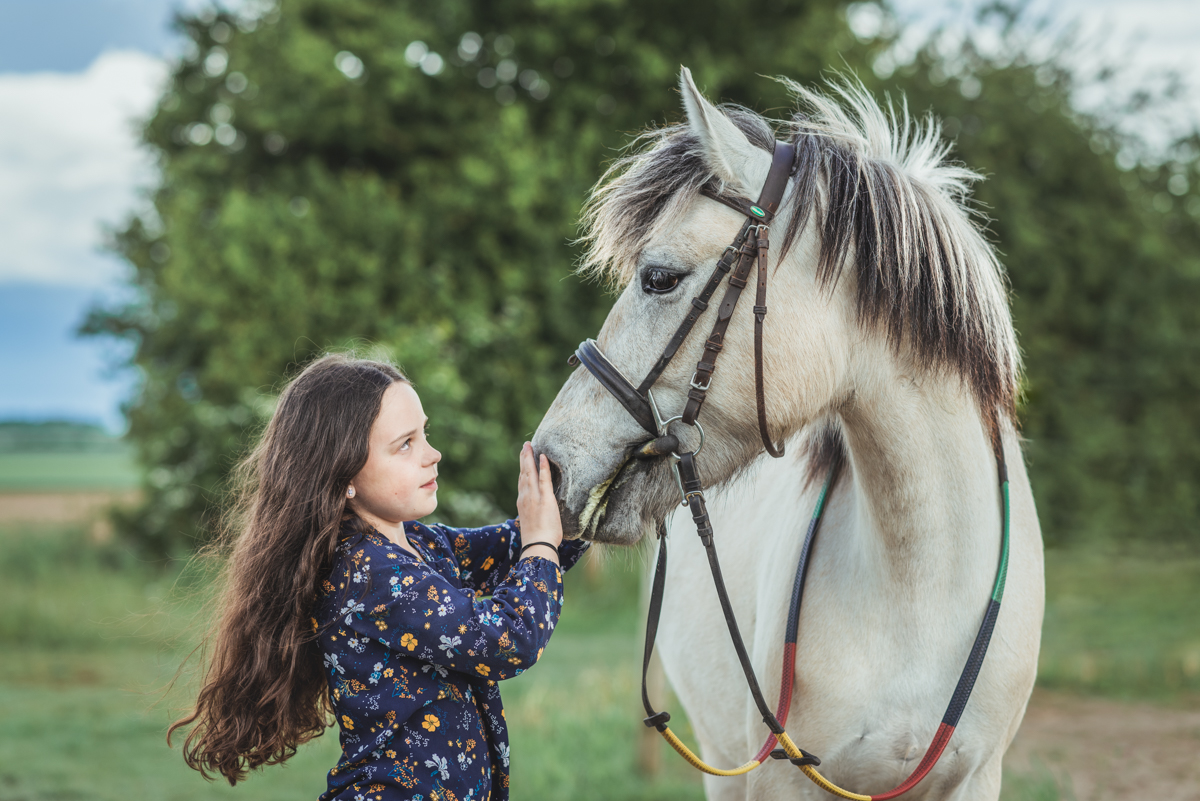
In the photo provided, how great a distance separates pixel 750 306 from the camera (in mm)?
1837

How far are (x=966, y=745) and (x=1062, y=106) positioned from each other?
39.3 feet

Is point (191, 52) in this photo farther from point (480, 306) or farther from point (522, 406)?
point (522, 406)

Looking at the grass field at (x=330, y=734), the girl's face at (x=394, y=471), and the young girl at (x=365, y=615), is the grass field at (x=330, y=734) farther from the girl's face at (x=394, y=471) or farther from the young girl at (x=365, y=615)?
the girl's face at (x=394, y=471)

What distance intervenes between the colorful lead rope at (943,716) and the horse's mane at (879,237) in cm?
37

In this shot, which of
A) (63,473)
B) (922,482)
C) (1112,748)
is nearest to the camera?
(922,482)

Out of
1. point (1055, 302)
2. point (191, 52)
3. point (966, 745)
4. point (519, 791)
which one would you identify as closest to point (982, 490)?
point (966, 745)

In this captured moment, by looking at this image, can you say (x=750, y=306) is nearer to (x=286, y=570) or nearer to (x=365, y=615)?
(x=365, y=615)

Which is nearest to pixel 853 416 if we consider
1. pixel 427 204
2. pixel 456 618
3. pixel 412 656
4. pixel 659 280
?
pixel 659 280

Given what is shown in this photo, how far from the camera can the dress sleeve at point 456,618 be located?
1735 millimetres

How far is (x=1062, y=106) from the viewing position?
11.9 m

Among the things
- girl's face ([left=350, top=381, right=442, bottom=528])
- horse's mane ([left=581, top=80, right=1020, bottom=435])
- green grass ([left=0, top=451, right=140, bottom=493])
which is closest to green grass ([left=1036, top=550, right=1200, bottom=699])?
horse's mane ([left=581, top=80, right=1020, bottom=435])

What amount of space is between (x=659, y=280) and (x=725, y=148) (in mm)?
297

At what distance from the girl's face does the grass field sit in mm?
943

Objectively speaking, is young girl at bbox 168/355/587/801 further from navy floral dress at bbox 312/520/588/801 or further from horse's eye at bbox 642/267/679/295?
horse's eye at bbox 642/267/679/295
